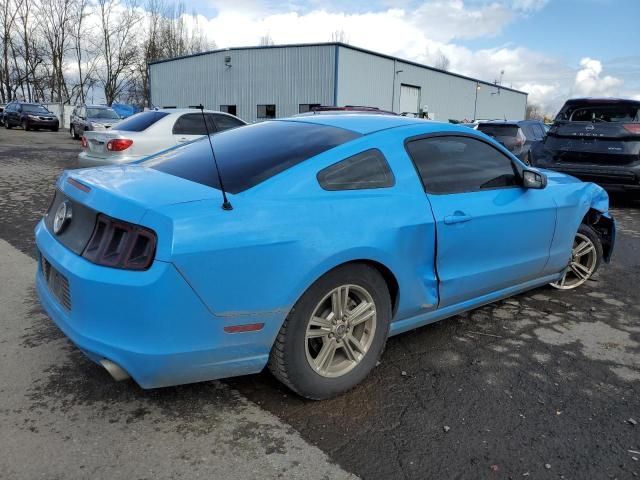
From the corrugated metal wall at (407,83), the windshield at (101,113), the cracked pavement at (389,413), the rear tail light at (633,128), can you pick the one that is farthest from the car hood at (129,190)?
the corrugated metal wall at (407,83)

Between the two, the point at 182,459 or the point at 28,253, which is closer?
the point at 182,459

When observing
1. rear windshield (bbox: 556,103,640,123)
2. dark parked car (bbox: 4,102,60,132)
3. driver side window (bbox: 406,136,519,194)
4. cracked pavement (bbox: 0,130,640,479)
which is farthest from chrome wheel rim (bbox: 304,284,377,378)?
dark parked car (bbox: 4,102,60,132)

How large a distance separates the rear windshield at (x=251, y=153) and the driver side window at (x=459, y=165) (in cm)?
48

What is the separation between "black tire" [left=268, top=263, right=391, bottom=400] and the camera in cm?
255

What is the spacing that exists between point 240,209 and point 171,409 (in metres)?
1.13

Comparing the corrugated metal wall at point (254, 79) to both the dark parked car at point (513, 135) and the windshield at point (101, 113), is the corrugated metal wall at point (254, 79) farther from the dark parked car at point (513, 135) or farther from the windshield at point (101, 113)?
the dark parked car at point (513, 135)

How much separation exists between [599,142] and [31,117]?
101 feet

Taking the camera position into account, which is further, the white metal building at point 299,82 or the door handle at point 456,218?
the white metal building at point 299,82

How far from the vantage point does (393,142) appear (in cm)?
310

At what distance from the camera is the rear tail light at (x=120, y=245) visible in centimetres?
→ 223

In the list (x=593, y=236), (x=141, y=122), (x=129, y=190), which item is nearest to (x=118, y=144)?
(x=141, y=122)

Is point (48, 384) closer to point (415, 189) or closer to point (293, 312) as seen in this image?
A: point (293, 312)

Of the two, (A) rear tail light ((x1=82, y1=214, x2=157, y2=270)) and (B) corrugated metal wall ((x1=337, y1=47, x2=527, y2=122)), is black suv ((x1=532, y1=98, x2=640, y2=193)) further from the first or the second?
(B) corrugated metal wall ((x1=337, y1=47, x2=527, y2=122))

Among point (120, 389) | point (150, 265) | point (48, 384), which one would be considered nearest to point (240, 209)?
point (150, 265)
